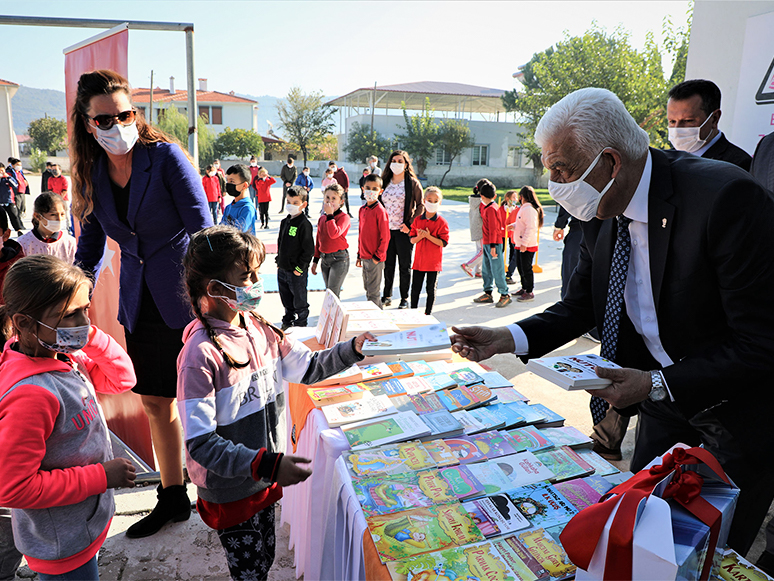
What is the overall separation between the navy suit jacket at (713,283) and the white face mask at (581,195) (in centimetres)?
16

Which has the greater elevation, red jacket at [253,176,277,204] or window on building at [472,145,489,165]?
window on building at [472,145,489,165]

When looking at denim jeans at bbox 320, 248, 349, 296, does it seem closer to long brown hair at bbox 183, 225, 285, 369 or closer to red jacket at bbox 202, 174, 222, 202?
long brown hair at bbox 183, 225, 285, 369

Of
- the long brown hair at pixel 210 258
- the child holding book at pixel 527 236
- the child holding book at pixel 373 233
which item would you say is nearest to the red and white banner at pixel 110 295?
the long brown hair at pixel 210 258

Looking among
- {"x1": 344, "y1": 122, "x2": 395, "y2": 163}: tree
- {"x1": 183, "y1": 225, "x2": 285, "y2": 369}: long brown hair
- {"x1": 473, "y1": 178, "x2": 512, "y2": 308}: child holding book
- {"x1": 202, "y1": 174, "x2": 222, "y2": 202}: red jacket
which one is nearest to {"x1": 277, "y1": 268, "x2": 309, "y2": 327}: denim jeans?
{"x1": 473, "y1": 178, "x2": 512, "y2": 308}: child holding book

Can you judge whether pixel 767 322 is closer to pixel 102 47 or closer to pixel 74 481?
pixel 74 481

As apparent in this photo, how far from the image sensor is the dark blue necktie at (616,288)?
5.64 ft

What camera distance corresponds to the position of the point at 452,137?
3653 centimetres

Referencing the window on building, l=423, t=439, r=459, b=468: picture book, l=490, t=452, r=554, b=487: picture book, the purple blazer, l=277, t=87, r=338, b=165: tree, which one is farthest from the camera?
l=277, t=87, r=338, b=165: tree

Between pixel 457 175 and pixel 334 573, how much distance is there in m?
37.7

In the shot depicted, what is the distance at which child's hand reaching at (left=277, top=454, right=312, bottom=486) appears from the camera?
4.90ft

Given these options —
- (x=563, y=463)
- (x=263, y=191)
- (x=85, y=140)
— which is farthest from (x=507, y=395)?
(x=263, y=191)

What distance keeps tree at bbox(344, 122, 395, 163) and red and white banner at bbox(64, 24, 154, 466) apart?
34.8 m

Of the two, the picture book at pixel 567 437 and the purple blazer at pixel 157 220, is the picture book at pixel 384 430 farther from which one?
the purple blazer at pixel 157 220

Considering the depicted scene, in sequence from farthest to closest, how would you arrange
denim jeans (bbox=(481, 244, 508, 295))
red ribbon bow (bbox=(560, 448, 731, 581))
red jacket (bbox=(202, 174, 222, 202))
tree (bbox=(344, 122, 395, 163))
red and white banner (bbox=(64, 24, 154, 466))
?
tree (bbox=(344, 122, 395, 163)) < red jacket (bbox=(202, 174, 222, 202)) < denim jeans (bbox=(481, 244, 508, 295)) < red and white banner (bbox=(64, 24, 154, 466)) < red ribbon bow (bbox=(560, 448, 731, 581))
